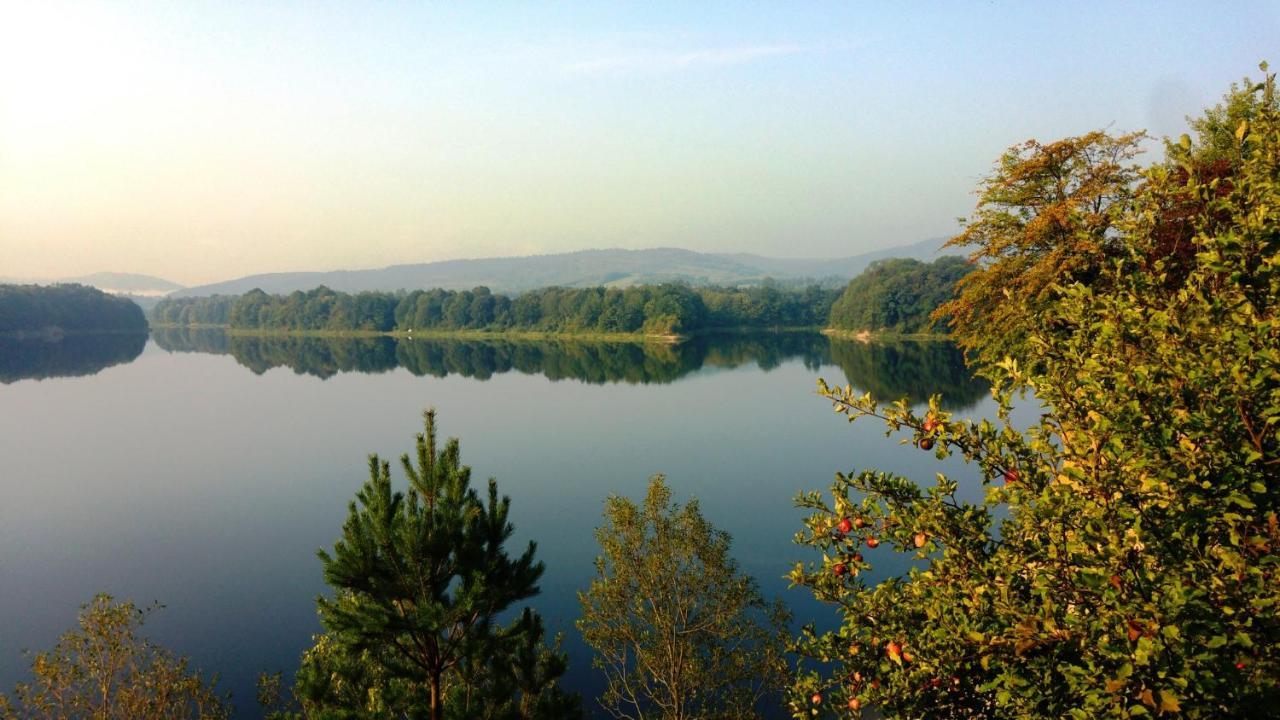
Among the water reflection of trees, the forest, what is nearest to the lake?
the water reflection of trees

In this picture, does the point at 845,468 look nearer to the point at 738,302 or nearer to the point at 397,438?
the point at 397,438

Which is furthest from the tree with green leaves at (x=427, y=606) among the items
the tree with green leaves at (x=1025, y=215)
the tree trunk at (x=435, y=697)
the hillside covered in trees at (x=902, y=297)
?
the hillside covered in trees at (x=902, y=297)

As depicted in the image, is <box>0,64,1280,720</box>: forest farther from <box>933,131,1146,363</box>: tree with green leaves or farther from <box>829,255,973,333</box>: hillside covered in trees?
<box>829,255,973,333</box>: hillside covered in trees

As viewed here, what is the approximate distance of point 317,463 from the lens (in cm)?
5269

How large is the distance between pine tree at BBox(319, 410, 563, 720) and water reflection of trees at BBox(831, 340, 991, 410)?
1982 inches

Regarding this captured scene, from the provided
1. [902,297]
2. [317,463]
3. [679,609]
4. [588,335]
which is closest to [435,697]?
[679,609]

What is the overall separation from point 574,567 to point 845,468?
21552 millimetres

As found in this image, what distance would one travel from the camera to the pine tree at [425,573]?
393 inches

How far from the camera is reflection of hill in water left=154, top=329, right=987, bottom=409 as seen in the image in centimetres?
8581

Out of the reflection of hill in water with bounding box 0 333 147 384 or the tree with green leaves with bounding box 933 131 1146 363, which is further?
the reflection of hill in water with bounding box 0 333 147 384

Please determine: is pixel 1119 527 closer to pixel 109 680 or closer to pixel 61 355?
pixel 109 680

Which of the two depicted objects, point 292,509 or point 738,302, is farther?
point 738,302

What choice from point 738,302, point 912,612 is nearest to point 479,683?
point 912,612

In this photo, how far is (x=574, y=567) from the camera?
31156mm
